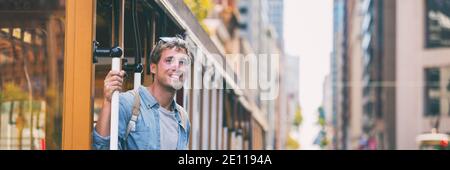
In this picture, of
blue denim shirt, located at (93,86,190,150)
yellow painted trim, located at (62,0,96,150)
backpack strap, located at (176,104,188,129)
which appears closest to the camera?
yellow painted trim, located at (62,0,96,150)

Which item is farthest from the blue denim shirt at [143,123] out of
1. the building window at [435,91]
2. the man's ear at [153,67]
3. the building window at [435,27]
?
the building window at [435,27]

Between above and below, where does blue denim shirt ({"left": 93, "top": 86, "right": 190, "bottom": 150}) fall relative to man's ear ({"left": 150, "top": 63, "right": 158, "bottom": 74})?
below

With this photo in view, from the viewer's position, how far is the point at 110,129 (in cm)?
489

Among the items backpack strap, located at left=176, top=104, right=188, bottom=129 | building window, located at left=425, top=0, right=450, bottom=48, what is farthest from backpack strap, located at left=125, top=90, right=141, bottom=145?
building window, located at left=425, top=0, right=450, bottom=48

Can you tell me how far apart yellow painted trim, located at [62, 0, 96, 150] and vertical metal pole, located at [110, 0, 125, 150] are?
17cm

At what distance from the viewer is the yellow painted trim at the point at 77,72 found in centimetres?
473

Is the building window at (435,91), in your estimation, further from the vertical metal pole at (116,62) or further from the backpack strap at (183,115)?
the vertical metal pole at (116,62)

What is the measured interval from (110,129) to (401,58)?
44762 millimetres

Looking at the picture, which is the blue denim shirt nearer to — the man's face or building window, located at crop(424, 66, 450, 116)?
the man's face

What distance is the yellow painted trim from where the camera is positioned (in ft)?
15.5

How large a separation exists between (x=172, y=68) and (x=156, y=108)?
0.27 meters

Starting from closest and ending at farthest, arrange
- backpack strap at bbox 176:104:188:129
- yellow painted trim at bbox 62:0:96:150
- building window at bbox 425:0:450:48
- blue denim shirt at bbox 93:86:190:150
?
yellow painted trim at bbox 62:0:96:150 → blue denim shirt at bbox 93:86:190:150 → backpack strap at bbox 176:104:188:129 → building window at bbox 425:0:450:48

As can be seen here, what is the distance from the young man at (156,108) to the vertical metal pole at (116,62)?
2cm

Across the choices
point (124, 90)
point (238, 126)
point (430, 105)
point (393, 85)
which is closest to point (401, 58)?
point (393, 85)
